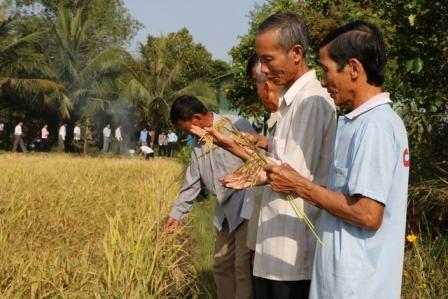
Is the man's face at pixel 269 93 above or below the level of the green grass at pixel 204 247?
above

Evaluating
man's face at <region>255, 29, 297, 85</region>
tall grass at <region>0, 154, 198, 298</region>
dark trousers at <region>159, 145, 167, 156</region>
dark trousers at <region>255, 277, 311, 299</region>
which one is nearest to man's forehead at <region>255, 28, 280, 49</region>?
man's face at <region>255, 29, 297, 85</region>

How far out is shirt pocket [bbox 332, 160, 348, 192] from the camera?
1.71 meters

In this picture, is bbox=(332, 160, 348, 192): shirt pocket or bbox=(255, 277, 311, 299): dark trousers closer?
bbox=(332, 160, 348, 192): shirt pocket

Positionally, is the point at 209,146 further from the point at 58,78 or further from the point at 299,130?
the point at 58,78

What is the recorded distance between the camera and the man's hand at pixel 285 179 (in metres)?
1.76

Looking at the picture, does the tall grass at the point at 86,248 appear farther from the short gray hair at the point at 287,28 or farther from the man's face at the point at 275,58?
the short gray hair at the point at 287,28

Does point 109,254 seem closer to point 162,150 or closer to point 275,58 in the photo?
point 275,58

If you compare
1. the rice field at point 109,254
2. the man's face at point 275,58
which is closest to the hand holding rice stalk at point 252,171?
the man's face at point 275,58

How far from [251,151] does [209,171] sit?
1.59 meters

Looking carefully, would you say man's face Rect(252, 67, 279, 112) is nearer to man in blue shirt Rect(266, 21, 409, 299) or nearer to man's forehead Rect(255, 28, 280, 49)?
man's forehead Rect(255, 28, 280, 49)

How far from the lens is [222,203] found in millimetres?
3477

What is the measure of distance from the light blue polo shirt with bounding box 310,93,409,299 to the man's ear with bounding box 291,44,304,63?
46cm

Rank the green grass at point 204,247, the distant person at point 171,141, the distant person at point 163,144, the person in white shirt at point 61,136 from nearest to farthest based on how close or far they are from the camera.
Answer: the green grass at point 204,247 < the person in white shirt at point 61,136 < the distant person at point 171,141 < the distant person at point 163,144

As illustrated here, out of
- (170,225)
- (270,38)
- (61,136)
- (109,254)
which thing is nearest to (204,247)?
(170,225)
